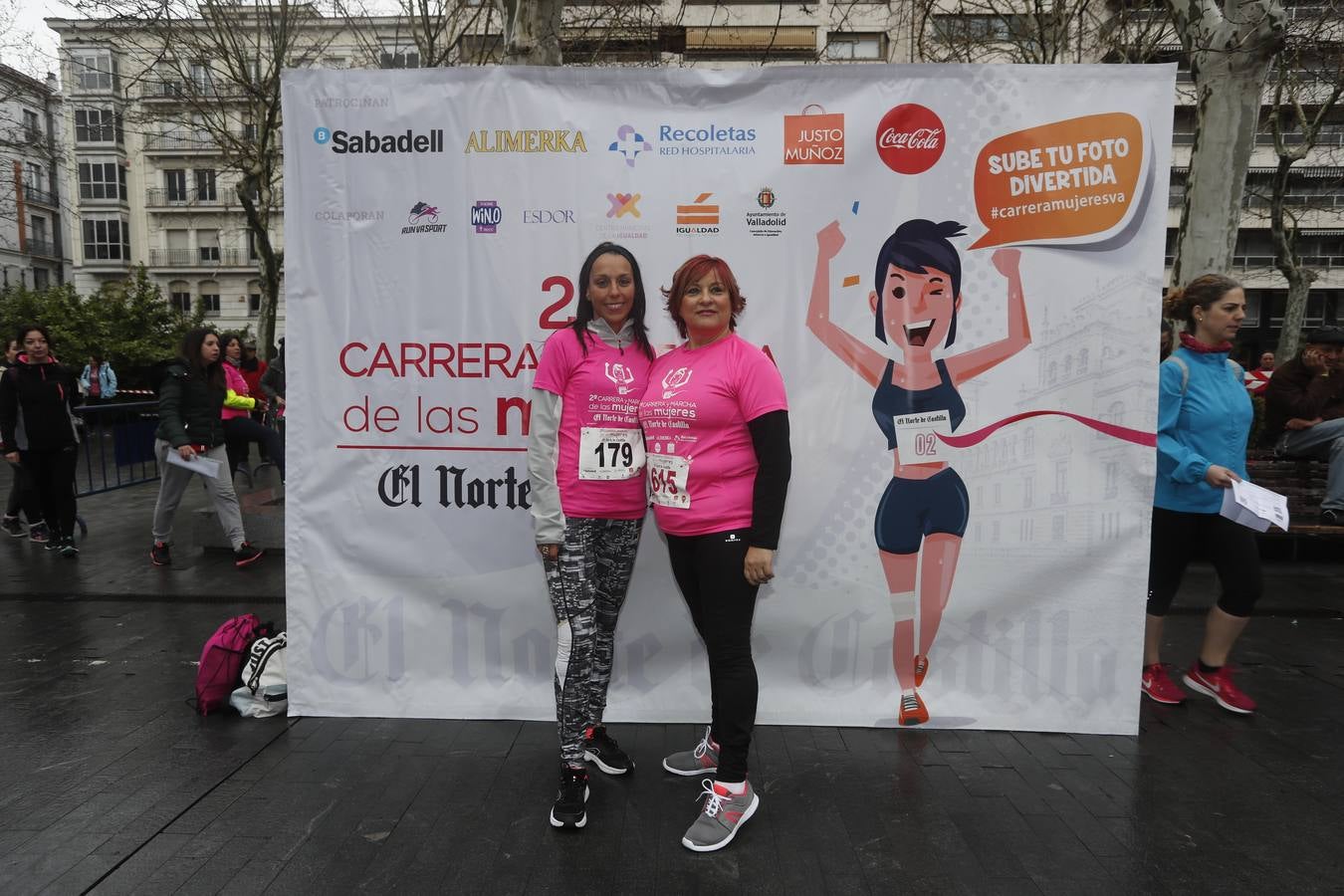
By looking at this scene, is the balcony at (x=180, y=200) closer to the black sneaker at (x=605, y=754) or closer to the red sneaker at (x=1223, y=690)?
the black sneaker at (x=605, y=754)

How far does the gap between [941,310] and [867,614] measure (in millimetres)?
1403

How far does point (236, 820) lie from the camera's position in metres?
3.16

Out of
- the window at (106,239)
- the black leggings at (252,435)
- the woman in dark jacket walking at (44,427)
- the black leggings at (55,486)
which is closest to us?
the woman in dark jacket walking at (44,427)

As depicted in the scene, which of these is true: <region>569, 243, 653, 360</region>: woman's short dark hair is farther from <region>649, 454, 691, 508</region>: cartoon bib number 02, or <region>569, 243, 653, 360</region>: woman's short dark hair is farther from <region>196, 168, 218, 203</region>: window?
<region>196, 168, 218, 203</region>: window

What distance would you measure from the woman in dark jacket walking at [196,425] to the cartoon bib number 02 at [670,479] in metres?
5.29

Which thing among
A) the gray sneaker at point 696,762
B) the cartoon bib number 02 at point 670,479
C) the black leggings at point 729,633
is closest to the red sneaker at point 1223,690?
the gray sneaker at point 696,762

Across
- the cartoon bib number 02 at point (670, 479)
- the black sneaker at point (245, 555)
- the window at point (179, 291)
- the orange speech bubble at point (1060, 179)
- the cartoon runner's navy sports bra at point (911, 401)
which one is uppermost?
the window at point (179, 291)

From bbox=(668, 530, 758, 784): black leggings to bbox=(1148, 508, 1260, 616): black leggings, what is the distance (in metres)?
2.22

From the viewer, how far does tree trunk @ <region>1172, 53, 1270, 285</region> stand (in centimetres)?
682

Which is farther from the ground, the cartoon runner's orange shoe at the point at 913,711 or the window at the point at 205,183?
the window at the point at 205,183

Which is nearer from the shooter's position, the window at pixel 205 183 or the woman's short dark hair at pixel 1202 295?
the woman's short dark hair at pixel 1202 295

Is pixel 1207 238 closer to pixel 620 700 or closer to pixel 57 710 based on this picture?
pixel 620 700

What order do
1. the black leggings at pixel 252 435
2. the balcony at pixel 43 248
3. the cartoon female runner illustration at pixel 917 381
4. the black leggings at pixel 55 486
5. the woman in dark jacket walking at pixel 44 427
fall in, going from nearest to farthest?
1. the cartoon female runner illustration at pixel 917 381
2. the woman in dark jacket walking at pixel 44 427
3. the black leggings at pixel 55 486
4. the black leggings at pixel 252 435
5. the balcony at pixel 43 248

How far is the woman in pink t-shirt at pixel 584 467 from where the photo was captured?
3.17m
